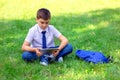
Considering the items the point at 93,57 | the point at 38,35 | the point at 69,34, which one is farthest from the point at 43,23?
the point at 69,34

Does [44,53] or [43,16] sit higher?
[43,16]

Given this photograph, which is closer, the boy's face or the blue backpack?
the boy's face

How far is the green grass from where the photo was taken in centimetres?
598

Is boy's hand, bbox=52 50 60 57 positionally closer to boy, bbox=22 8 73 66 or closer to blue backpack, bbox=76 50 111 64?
boy, bbox=22 8 73 66

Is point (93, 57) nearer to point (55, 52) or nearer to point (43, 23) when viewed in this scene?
point (55, 52)

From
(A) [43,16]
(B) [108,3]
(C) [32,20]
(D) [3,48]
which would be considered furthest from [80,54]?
(B) [108,3]

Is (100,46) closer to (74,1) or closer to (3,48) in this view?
(3,48)

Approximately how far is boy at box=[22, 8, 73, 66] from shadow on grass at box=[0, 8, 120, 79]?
25 centimetres

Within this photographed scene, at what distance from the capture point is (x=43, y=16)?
20.6ft

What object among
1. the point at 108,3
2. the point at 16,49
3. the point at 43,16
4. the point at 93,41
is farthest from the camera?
the point at 108,3

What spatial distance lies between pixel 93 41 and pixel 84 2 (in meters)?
5.72

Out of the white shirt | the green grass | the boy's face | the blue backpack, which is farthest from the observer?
the white shirt

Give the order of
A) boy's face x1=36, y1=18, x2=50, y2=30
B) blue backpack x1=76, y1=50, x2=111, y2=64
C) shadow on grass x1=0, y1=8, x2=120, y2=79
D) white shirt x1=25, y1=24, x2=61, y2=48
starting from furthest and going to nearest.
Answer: shadow on grass x1=0, y1=8, x2=120, y2=79
white shirt x1=25, y1=24, x2=61, y2=48
blue backpack x1=76, y1=50, x2=111, y2=64
boy's face x1=36, y1=18, x2=50, y2=30

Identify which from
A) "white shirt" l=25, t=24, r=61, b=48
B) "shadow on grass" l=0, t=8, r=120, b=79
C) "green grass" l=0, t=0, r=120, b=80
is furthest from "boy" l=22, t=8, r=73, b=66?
"shadow on grass" l=0, t=8, r=120, b=79
